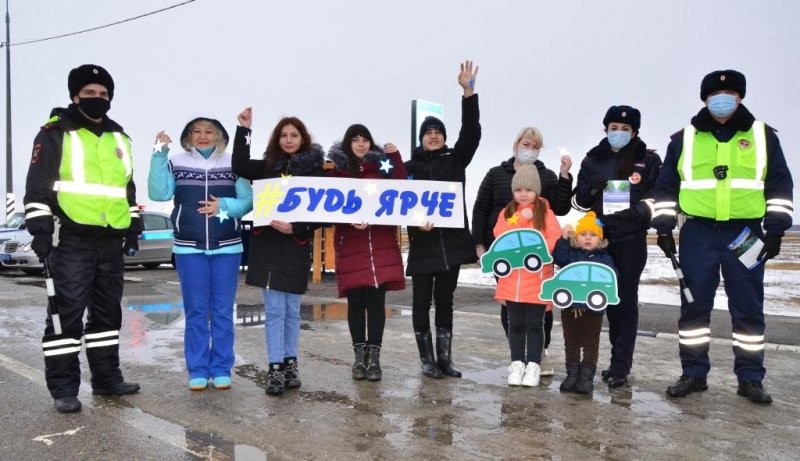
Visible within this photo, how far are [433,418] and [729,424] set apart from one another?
1853mm

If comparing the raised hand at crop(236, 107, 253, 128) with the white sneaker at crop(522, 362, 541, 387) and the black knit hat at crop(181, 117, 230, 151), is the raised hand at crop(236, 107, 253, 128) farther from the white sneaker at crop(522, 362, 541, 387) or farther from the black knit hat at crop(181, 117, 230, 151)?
the white sneaker at crop(522, 362, 541, 387)

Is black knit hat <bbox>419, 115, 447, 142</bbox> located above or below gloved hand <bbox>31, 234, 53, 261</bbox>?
above

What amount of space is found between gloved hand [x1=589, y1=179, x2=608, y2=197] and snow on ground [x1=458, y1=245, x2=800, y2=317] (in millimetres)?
6103

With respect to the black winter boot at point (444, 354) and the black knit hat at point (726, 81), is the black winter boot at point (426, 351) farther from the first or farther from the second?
the black knit hat at point (726, 81)

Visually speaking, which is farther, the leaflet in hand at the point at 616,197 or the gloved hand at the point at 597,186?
the gloved hand at the point at 597,186

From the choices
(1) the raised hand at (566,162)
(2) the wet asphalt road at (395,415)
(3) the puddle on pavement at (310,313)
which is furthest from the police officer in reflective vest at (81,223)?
(3) the puddle on pavement at (310,313)

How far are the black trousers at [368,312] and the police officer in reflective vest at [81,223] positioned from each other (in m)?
1.69

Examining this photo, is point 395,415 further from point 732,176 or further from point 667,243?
point 732,176

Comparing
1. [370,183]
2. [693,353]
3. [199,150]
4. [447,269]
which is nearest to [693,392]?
[693,353]

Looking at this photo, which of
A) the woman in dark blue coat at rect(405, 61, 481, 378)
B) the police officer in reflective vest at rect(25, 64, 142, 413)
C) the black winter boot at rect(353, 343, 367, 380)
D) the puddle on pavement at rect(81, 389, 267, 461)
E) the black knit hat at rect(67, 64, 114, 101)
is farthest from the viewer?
the woman in dark blue coat at rect(405, 61, 481, 378)

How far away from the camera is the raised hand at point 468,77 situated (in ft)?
17.6

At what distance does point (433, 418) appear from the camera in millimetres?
4277

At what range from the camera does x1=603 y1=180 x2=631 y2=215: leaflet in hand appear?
206 inches

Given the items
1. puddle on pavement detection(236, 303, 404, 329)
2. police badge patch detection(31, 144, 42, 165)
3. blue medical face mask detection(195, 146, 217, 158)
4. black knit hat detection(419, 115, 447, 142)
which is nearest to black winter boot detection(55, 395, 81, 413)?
police badge patch detection(31, 144, 42, 165)
